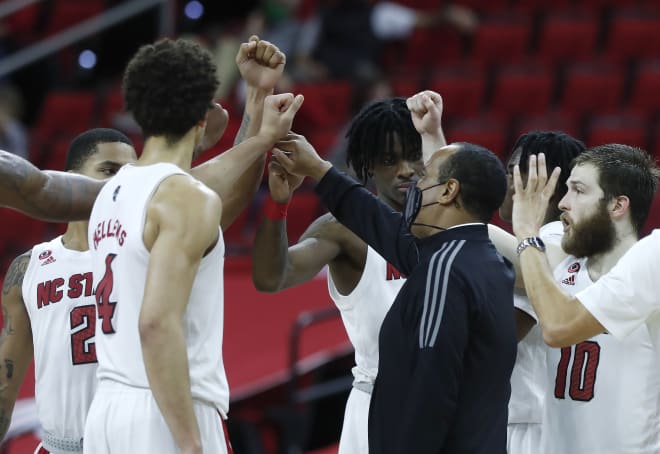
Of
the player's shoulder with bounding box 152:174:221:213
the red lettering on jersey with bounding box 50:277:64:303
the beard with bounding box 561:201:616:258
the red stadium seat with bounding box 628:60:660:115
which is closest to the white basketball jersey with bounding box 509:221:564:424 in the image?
the beard with bounding box 561:201:616:258

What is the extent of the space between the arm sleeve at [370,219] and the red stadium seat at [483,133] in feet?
18.8

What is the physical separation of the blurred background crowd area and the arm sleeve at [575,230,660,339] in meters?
5.61

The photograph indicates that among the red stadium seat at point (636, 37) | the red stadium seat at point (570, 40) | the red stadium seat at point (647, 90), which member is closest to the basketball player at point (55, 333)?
the red stadium seat at point (647, 90)

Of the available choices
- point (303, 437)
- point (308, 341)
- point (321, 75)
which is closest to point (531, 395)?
point (303, 437)

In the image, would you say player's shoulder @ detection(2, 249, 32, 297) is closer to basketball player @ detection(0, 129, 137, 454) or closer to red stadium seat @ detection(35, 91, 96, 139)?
basketball player @ detection(0, 129, 137, 454)

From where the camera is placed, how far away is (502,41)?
11.7 m

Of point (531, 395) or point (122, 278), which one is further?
point (531, 395)

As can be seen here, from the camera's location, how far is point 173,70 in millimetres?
3670

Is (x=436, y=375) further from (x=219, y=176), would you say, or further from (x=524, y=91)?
(x=524, y=91)

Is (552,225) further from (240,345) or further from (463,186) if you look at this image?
(240,345)

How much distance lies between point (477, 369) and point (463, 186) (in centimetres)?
62

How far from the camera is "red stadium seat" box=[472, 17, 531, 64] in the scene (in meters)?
11.6

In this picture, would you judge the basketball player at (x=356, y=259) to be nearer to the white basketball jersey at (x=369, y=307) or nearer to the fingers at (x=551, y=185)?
the white basketball jersey at (x=369, y=307)

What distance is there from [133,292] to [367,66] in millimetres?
7958
